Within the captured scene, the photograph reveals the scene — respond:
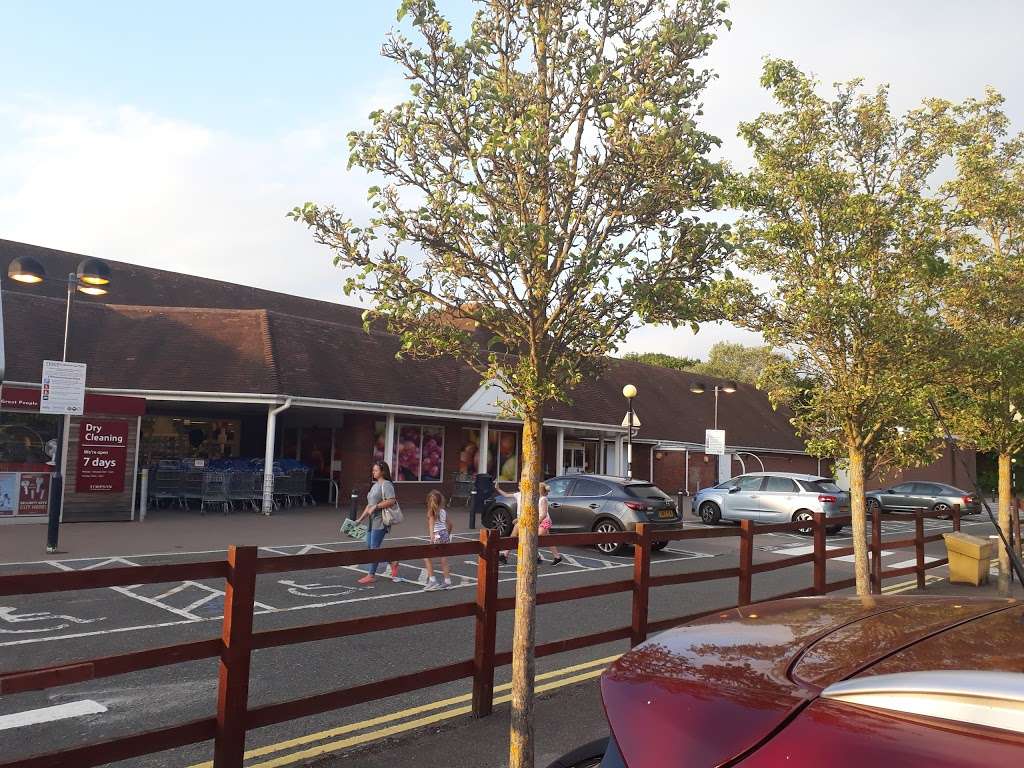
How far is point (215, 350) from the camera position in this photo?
22125 mm

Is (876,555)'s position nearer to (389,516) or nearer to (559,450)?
(389,516)

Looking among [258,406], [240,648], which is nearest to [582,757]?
[240,648]

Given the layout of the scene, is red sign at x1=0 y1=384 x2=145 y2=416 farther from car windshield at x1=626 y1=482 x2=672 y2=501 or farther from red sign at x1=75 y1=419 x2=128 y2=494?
car windshield at x1=626 y1=482 x2=672 y2=501

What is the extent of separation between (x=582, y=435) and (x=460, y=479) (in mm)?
6947

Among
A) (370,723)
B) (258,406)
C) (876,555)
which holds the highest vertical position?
(258,406)

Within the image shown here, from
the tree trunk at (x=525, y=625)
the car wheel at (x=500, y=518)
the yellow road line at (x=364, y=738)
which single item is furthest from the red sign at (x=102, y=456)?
the tree trunk at (x=525, y=625)

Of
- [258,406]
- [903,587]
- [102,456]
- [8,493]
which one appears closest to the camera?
[903,587]

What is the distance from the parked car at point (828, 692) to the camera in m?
1.46

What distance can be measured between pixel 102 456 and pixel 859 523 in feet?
51.6

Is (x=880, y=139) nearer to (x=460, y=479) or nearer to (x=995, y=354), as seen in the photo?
(x=995, y=354)

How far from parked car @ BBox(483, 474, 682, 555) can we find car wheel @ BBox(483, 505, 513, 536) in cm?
3

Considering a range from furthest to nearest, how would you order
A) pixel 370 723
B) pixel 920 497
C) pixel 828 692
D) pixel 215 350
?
1. pixel 920 497
2. pixel 215 350
3. pixel 370 723
4. pixel 828 692

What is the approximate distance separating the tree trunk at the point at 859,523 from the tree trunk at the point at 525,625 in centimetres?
592

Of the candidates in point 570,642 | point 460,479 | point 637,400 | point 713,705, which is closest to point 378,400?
point 460,479
